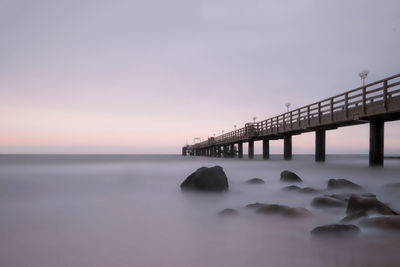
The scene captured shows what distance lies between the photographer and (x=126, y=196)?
7.11m

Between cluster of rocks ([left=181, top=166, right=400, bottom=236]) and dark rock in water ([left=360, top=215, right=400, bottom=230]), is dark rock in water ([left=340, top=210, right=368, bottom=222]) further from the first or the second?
dark rock in water ([left=360, top=215, right=400, bottom=230])

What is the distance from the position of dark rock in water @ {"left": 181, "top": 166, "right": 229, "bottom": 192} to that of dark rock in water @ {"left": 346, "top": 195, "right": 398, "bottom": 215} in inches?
137

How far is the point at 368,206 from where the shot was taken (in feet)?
12.4

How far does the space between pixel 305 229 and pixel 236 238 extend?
1031mm

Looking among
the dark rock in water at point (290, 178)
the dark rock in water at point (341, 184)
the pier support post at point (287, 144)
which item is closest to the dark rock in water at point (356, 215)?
the dark rock in water at point (341, 184)

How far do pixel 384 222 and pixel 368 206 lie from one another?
22.8 inches

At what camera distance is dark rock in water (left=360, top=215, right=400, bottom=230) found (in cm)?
316

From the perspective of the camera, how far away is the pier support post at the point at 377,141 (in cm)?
1220

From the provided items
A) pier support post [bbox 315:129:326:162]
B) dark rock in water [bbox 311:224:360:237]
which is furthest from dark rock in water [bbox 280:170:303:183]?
pier support post [bbox 315:129:326:162]

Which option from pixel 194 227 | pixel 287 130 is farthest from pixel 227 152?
pixel 194 227

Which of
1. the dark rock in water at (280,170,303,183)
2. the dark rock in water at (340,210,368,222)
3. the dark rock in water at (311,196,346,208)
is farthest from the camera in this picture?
the dark rock in water at (280,170,303,183)

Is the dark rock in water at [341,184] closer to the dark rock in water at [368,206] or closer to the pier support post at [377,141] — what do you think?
the dark rock in water at [368,206]

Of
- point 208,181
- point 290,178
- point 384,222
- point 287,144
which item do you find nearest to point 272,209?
point 384,222

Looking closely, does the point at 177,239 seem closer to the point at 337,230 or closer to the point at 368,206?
the point at 337,230
